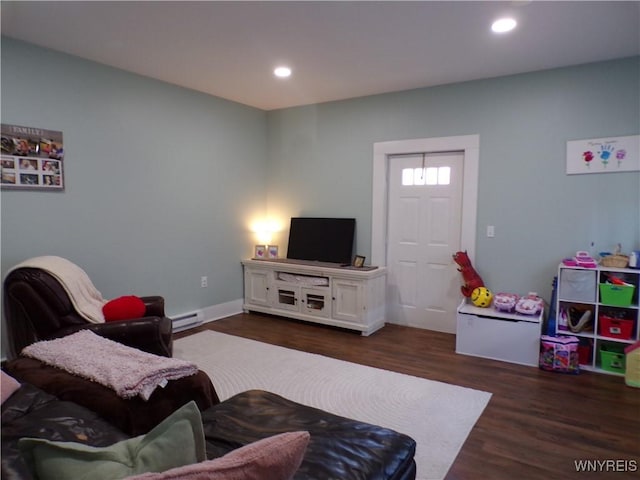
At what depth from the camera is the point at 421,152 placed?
14.1 feet

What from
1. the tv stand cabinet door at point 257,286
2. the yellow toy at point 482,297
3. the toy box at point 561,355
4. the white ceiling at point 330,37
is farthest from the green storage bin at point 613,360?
the tv stand cabinet door at point 257,286

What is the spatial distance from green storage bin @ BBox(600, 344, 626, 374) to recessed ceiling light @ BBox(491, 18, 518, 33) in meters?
2.61

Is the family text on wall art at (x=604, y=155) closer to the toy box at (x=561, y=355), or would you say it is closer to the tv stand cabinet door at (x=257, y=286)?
the toy box at (x=561, y=355)

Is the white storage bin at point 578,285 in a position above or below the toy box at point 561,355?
above

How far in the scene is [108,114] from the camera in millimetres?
3615

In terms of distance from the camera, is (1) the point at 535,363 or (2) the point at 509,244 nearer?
(1) the point at 535,363

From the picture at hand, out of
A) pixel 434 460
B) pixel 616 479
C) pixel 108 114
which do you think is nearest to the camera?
pixel 616 479

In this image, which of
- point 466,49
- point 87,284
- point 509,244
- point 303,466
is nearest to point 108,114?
point 87,284

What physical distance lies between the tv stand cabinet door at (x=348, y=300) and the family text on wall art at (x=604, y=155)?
2.25 meters

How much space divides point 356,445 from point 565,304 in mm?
2929

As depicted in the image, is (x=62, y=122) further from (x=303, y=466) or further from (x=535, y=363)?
(x=535, y=363)

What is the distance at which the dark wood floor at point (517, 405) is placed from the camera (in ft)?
6.75

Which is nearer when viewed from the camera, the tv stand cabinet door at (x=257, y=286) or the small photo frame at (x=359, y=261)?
the small photo frame at (x=359, y=261)

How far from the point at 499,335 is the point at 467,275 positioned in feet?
2.17
